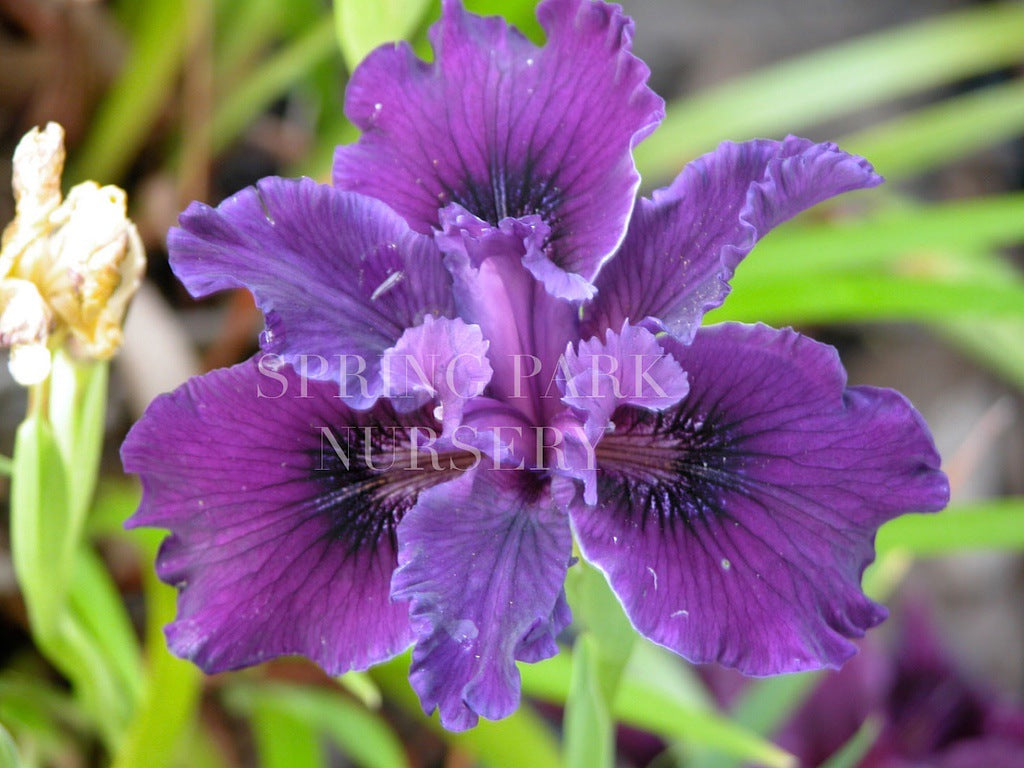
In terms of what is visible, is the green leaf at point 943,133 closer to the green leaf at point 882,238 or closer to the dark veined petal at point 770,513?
the green leaf at point 882,238

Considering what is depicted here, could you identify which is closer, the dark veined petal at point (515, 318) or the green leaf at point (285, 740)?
the dark veined petal at point (515, 318)

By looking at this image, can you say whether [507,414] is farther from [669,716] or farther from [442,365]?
[669,716]

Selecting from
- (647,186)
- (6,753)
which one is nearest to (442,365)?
(6,753)

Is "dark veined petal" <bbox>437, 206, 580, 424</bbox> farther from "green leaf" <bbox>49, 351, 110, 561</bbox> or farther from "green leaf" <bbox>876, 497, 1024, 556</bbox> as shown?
"green leaf" <bbox>876, 497, 1024, 556</bbox>

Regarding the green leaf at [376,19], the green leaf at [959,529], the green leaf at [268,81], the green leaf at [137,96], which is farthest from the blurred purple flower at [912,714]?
the green leaf at [137,96]

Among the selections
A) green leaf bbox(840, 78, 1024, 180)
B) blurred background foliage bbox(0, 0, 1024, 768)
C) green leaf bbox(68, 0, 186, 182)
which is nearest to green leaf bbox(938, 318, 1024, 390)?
blurred background foliage bbox(0, 0, 1024, 768)

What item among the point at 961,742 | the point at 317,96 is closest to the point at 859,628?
the point at 961,742
